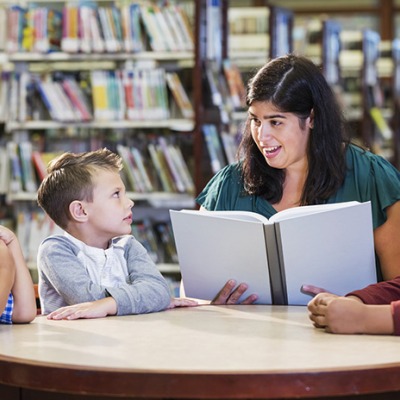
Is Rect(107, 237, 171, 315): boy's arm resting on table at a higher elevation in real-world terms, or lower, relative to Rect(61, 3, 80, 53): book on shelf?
lower

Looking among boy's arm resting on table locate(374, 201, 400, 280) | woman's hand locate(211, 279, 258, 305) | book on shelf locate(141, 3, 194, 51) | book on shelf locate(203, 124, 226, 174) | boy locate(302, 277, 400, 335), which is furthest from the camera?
book on shelf locate(141, 3, 194, 51)

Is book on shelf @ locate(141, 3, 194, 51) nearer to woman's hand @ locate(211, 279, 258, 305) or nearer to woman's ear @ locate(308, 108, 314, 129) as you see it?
woman's ear @ locate(308, 108, 314, 129)

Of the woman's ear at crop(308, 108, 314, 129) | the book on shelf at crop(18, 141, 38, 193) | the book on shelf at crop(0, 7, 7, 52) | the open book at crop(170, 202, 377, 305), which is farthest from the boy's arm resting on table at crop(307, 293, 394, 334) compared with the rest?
the book on shelf at crop(0, 7, 7, 52)

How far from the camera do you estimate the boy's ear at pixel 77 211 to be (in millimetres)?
2328

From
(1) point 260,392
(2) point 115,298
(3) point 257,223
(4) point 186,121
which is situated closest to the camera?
(1) point 260,392

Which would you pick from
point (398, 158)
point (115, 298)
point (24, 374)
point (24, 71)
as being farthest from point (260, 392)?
point (398, 158)

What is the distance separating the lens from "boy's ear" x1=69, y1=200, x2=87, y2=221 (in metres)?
2.33

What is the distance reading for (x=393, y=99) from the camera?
9.80 meters

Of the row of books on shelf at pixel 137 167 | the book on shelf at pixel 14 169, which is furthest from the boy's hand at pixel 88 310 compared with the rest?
the book on shelf at pixel 14 169

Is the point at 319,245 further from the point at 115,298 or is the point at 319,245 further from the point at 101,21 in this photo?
the point at 101,21

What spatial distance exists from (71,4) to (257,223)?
4023 millimetres

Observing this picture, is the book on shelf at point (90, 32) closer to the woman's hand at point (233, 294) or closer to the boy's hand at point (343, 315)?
the woman's hand at point (233, 294)

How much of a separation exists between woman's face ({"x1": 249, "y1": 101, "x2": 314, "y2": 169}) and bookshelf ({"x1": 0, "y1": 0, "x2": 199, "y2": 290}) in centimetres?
289

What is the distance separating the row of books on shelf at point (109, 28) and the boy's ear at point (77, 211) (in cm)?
350
